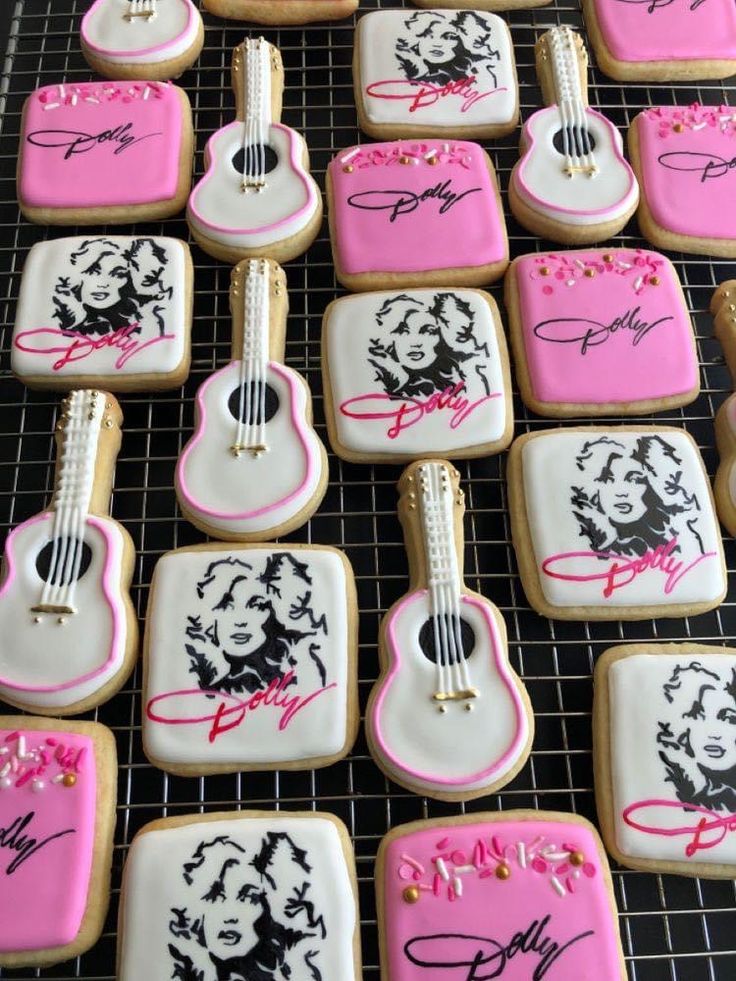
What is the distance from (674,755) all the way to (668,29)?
4.62 ft

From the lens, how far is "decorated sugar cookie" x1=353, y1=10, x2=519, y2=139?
5.69 feet

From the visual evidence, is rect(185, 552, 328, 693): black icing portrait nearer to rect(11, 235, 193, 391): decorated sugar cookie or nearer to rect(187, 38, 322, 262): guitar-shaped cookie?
rect(11, 235, 193, 391): decorated sugar cookie

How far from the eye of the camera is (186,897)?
45.7 inches

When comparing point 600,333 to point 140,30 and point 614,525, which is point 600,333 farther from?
point 140,30

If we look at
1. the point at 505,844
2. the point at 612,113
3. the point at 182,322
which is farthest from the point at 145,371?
the point at 612,113

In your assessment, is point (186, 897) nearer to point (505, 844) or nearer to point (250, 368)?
point (505, 844)

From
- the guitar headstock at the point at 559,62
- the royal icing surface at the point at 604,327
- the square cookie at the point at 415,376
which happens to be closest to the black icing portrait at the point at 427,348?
the square cookie at the point at 415,376

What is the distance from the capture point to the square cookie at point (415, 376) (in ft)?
4.78

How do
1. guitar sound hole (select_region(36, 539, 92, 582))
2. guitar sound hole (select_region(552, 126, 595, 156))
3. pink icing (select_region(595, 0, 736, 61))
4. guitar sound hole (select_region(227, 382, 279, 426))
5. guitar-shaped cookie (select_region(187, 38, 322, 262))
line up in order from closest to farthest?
guitar sound hole (select_region(36, 539, 92, 582)) → guitar sound hole (select_region(227, 382, 279, 426)) → guitar-shaped cookie (select_region(187, 38, 322, 262)) → guitar sound hole (select_region(552, 126, 595, 156)) → pink icing (select_region(595, 0, 736, 61))

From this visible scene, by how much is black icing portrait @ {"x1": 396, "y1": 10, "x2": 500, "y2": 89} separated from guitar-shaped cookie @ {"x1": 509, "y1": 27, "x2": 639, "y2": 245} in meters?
0.12

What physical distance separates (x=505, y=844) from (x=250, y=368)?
0.80 meters

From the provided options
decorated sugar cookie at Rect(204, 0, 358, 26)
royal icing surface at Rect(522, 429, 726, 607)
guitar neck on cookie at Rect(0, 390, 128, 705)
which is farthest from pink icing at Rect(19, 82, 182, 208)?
royal icing surface at Rect(522, 429, 726, 607)

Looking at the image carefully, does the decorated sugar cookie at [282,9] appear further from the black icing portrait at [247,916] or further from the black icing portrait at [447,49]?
the black icing portrait at [247,916]

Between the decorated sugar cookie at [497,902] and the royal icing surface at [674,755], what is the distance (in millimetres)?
82
